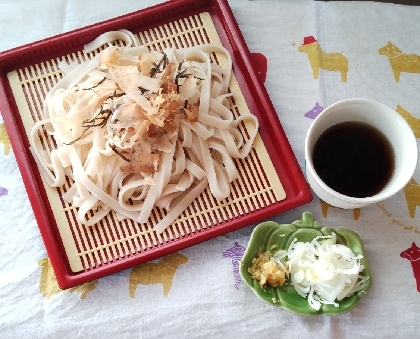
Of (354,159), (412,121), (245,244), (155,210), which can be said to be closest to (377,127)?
(354,159)

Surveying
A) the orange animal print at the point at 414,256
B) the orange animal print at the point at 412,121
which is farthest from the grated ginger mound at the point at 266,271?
the orange animal print at the point at 412,121

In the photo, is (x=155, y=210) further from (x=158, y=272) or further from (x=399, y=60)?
(x=399, y=60)

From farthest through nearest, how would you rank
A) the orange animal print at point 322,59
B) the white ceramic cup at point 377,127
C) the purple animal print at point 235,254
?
the orange animal print at point 322,59
the purple animal print at point 235,254
the white ceramic cup at point 377,127

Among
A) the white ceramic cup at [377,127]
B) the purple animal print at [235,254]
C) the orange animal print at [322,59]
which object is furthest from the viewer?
the orange animal print at [322,59]

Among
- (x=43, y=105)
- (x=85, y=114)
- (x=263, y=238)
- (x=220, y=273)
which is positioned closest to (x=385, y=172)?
(x=263, y=238)

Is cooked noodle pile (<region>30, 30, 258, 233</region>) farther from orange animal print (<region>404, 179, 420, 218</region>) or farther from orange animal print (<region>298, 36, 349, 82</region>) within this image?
orange animal print (<region>404, 179, 420, 218</region>)

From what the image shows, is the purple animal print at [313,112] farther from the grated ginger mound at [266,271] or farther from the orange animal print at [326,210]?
the grated ginger mound at [266,271]
